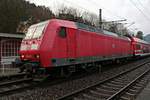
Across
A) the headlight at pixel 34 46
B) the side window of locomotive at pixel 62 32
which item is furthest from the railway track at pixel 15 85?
the side window of locomotive at pixel 62 32

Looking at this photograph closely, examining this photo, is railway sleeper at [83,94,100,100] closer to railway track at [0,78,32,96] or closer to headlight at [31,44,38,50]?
railway track at [0,78,32,96]

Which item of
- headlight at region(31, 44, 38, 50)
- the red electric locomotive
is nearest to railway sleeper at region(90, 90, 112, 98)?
the red electric locomotive

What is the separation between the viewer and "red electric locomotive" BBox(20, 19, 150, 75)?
11969 mm

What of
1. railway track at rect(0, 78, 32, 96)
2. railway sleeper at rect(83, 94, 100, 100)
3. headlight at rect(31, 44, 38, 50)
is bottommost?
railway sleeper at rect(83, 94, 100, 100)

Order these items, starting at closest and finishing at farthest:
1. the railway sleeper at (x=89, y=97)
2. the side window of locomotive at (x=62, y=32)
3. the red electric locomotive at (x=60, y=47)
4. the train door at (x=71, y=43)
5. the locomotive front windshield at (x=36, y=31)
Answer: the railway sleeper at (x=89, y=97), the red electric locomotive at (x=60, y=47), the locomotive front windshield at (x=36, y=31), the side window of locomotive at (x=62, y=32), the train door at (x=71, y=43)

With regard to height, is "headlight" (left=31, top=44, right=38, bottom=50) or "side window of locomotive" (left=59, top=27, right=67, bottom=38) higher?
"side window of locomotive" (left=59, top=27, right=67, bottom=38)

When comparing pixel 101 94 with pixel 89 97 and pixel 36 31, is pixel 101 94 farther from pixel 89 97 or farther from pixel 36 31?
pixel 36 31

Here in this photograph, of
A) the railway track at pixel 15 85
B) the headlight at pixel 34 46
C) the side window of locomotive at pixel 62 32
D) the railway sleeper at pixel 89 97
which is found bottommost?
the railway sleeper at pixel 89 97

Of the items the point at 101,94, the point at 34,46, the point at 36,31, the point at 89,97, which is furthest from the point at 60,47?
Result: the point at 89,97

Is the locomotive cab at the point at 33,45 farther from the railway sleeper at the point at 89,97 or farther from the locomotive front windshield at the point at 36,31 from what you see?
the railway sleeper at the point at 89,97

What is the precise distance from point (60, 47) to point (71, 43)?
1205 mm

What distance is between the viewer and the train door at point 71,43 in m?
13.5

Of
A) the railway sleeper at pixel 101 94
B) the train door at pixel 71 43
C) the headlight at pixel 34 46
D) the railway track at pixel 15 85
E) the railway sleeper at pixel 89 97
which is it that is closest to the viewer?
the railway sleeper at pixel 89 97

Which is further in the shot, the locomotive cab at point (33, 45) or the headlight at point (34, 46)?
the headlight at point (34, 46)
